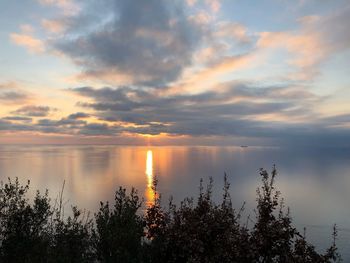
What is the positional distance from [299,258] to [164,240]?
526 centimetres

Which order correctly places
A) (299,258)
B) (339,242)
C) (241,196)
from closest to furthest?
(299,258) < (339,242) < (241,196)

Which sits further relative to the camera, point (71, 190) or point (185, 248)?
point (71, 190)

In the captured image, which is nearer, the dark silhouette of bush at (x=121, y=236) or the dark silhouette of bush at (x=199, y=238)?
the dark silhouette of bush at (x=199, y=238)

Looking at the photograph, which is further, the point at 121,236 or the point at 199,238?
the point at 121,236

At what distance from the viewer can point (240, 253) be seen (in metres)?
12.5

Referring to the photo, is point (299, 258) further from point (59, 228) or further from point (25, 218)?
point (25, 218)

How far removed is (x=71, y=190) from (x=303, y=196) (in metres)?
71.8

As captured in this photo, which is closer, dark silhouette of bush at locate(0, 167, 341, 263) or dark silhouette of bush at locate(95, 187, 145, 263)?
dark silhouette of bush at locate(0, 167, 341, 263)

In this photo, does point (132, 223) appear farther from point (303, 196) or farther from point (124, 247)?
point (303, 196)

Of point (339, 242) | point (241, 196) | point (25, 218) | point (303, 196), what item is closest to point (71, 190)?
point (241, 196)

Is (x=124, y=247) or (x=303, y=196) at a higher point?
(x=124, y=247)

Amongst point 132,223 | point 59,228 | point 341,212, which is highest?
point 132,223

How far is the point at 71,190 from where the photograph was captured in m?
107

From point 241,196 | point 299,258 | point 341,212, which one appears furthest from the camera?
point 241,196
